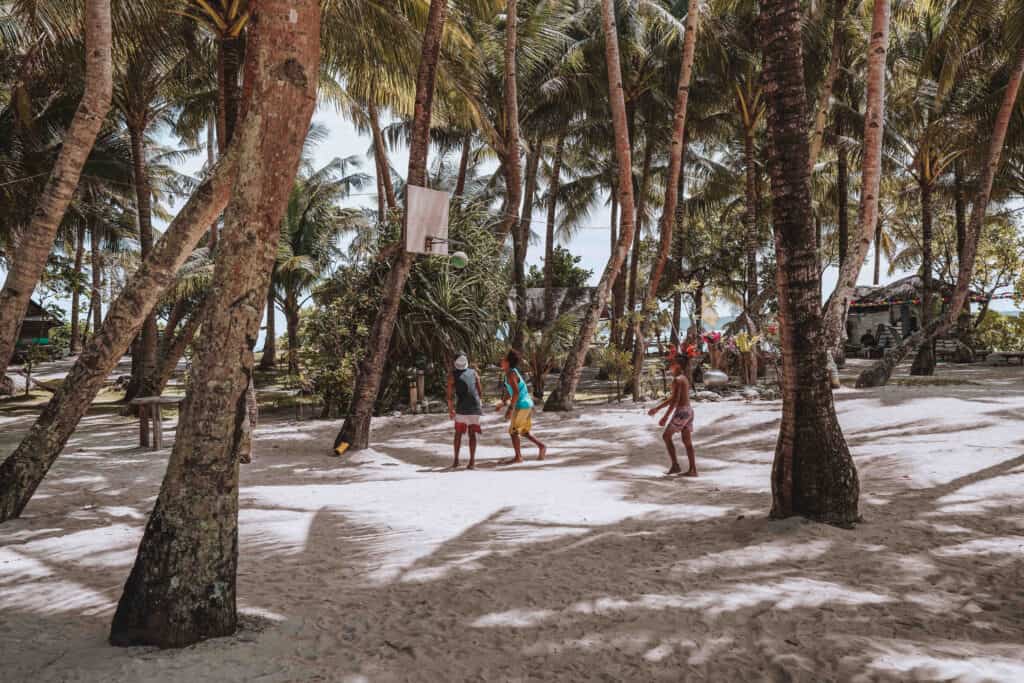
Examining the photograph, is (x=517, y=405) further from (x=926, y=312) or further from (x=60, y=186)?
(x=926, y=312)

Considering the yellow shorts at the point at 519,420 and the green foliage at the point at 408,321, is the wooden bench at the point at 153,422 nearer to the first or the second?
the green foliage at the point at 408,321

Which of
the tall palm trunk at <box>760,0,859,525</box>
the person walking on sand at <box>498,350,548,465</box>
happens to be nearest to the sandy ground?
the tall palm trunk at <box>760,0,859,525</box>

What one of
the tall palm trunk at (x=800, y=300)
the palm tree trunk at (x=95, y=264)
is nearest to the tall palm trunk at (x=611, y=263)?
the tall palm trunk at (x=800, y=300)

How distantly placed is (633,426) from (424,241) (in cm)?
449

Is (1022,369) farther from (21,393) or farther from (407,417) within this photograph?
(21,393)

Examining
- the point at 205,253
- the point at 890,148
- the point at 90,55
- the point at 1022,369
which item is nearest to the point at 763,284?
the point at 890,148

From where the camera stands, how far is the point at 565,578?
4.30 m

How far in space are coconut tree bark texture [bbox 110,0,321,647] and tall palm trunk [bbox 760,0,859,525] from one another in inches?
133

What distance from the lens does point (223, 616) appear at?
3338 millimetres

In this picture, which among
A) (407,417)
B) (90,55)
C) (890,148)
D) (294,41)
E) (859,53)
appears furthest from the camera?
(890,148)

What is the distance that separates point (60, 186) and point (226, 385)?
13.7ft

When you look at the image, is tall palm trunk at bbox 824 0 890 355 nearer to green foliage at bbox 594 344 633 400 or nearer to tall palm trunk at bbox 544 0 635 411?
tall palm trunk at bbox 544 0 635 411

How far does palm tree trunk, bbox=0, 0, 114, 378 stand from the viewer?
619 cm

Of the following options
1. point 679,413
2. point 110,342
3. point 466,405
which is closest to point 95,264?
point 466,405
